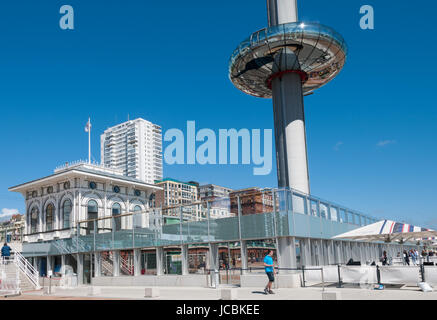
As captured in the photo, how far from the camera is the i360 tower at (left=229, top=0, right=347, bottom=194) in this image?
36469mm

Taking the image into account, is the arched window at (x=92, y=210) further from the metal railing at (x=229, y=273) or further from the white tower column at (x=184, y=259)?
the metal railing at (x=229, y=273)

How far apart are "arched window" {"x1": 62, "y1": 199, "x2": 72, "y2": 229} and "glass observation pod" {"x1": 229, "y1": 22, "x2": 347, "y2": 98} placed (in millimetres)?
19538

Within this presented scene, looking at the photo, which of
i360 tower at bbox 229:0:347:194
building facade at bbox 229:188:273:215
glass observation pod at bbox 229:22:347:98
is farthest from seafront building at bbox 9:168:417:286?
glass observation pod at bbox 229:22:347:98

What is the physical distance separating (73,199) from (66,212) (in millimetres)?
1697

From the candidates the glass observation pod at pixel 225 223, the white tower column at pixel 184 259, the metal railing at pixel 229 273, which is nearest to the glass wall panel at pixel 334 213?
the glass observation pod at pixel 225 223

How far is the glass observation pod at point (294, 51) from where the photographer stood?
→ 3684 cm

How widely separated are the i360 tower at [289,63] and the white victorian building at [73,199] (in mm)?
15274

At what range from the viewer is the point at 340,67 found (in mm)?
42719

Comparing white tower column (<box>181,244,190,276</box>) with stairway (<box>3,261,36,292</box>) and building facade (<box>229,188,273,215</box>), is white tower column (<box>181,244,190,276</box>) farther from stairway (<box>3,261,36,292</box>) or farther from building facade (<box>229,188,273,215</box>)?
stairway (<box>3,261,36,292</box>)

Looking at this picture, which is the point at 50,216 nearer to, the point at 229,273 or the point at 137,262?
the point at 137,262

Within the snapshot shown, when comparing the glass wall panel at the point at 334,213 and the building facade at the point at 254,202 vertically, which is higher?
the building facade at the point at 254,202

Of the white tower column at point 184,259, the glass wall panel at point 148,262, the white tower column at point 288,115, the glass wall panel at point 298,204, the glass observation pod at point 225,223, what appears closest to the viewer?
the glass observation pod at point 225,223
